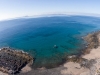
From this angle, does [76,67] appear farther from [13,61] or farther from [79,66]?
[13,61]

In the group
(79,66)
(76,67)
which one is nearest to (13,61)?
(76,67)

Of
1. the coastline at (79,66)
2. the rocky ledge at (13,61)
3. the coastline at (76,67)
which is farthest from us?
the rocky ledge at (13,61)

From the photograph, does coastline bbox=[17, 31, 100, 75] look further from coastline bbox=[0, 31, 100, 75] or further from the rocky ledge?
the rocky ledge

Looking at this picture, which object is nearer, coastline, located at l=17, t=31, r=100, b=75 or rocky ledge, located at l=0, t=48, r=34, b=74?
coastline, located at l=17, t=31, r=100, b=75

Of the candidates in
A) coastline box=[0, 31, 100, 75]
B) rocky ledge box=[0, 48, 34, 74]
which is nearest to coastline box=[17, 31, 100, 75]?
coastline box=[0, 31, 100, 75]

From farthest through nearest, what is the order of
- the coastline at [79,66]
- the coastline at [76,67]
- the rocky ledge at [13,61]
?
the rocky ledge at [13,61] → the coastline at [76,67] → the coastline at [79,66]

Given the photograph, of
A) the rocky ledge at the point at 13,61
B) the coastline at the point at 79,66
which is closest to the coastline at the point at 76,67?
the coastline at the point at 79,66

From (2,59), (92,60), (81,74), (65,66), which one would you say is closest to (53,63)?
(65,66)

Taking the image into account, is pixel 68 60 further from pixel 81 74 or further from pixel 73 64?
pixel 81 74

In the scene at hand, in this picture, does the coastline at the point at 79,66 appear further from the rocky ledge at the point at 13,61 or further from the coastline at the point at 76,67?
the rocky ledge at the point at 13,61
